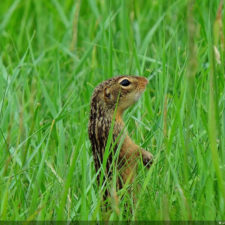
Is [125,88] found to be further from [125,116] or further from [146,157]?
[146,157]

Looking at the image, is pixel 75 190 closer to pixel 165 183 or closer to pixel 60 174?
pixel 60 174

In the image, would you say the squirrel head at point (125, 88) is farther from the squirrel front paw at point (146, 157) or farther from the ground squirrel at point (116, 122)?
the squirrel front paw at point (146, 157)

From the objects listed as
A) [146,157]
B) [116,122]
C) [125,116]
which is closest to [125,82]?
[116,122]

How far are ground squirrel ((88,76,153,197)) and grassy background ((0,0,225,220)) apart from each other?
0.11 metres

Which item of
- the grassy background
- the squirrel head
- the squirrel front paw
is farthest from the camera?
the squirrel head

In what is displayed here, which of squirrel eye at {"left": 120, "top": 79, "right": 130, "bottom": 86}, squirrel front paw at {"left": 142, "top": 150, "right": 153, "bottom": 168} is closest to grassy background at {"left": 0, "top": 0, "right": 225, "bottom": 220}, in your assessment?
squirrel front paw at {"left": 142, "top": 150, "right": 153, "bottom": 168}

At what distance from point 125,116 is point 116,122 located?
689mm

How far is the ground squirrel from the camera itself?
4478 millimetres

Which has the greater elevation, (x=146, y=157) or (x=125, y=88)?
(x=125, y=88)

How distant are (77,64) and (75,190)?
2312 millimetres

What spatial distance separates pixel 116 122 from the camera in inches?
191

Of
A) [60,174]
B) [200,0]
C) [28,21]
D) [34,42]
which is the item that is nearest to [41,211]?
[60,174]

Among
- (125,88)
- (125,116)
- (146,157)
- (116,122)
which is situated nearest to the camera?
(146,157)

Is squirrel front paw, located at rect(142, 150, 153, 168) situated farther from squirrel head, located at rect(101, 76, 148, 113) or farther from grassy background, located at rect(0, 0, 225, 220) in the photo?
squirrel head, located at rect(101, 76, 148, 113)
